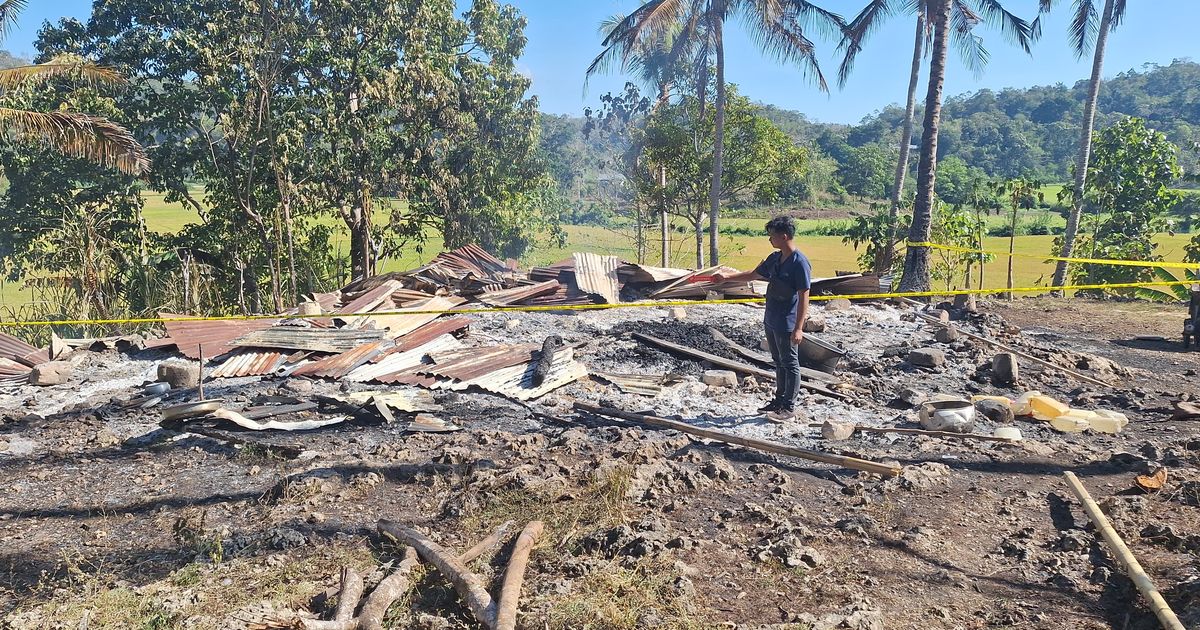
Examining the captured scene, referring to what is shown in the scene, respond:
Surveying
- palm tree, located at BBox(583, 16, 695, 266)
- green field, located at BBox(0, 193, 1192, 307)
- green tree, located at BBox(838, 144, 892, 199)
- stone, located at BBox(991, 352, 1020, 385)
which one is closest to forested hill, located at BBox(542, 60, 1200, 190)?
green tree, located at BBox(838, 144, 892, 199)

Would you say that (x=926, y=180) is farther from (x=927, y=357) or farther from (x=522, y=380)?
(x=522, y=380)

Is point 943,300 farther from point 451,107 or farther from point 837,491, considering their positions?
point 451,107

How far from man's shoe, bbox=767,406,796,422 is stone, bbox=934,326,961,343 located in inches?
168

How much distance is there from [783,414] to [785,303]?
42.3 inches

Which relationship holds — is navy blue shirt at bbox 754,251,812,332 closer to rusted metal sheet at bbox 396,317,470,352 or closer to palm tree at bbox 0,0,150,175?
rusted metal sheet at bbox 396,317,470,352

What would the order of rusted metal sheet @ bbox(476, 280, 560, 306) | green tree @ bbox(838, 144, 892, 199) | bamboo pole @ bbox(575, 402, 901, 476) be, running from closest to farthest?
bamboo pole @ bbox(575, 402, 901, 476) < rusted metal sheet @ bbox(476, 280, 560, 306) < green tree @ bbox(838, 144, 892, 199)

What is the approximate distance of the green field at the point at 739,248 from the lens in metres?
22.7

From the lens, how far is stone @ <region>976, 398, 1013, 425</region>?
6602 millimetres

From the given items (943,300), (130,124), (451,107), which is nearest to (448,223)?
(451,107)

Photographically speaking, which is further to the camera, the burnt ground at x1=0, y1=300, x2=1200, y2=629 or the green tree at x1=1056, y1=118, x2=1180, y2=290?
the green tree at x1=1056, y1=118, x2=1180, y2=290

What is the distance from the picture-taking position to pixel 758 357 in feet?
28.2

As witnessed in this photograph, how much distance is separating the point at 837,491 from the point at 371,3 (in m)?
14.1

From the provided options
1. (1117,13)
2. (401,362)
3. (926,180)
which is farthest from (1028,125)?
(401,362)

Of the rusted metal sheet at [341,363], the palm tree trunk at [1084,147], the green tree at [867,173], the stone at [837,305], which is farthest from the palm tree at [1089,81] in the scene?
the green tree at [867,173]
